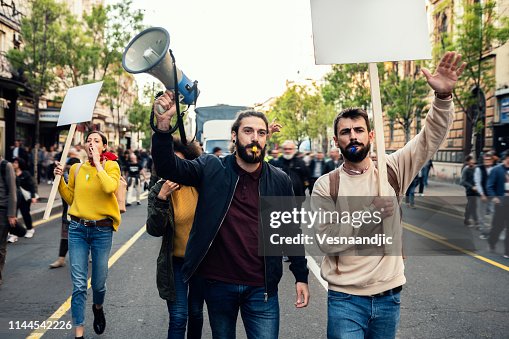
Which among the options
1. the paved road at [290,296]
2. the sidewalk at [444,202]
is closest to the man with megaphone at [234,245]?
the paved road at [290,296]

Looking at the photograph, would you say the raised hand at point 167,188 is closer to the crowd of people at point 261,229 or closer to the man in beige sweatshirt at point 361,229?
the crowd of people at point 261,229

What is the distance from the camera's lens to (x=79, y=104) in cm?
534

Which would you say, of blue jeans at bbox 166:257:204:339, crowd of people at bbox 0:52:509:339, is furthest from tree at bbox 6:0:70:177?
crowd of people at bbox 0:52:509:339

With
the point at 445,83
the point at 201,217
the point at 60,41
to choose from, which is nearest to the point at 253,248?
the point at 201,217

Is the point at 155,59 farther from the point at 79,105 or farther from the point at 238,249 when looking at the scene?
the point at 79,105

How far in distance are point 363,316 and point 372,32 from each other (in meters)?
1.53

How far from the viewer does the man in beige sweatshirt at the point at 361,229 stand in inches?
102

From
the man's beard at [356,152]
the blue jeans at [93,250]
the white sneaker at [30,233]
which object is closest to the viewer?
the man's beard at [356,152]

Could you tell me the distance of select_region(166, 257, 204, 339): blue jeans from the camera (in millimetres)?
3578

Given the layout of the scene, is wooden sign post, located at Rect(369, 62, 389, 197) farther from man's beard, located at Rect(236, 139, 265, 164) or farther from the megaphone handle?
the megaphone handle

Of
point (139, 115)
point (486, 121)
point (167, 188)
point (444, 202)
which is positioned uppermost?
point (139, 115)

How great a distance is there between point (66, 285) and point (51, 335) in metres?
1.86

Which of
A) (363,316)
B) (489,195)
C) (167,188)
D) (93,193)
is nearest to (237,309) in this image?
(363,316)

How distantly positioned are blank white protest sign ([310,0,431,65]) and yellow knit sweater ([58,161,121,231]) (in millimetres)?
2576
